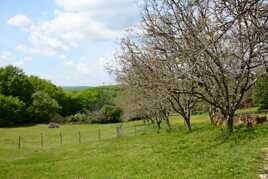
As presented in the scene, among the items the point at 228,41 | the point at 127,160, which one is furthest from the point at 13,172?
the point at 228,41

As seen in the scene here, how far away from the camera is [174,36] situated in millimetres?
19125

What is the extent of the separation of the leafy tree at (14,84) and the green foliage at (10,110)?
5.84 meters

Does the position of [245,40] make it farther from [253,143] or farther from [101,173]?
[101,173]

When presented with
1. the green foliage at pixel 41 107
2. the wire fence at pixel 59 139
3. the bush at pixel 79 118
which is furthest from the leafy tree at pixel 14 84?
the wire fence at pixel 59 139

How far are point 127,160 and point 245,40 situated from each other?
7.85 meters

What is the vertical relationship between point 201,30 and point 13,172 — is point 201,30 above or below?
above

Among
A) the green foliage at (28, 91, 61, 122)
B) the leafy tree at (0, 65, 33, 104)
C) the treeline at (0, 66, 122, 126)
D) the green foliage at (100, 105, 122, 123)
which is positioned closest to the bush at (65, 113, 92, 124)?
the treeline at (0, 66, 122, 126)

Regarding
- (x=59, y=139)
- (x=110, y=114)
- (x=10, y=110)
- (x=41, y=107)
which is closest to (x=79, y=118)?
(x=110, y=114)

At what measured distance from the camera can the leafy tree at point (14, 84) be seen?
94812 mm

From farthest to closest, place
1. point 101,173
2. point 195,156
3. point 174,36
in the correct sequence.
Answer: point 174,36 < point 195,156 < point 101,173

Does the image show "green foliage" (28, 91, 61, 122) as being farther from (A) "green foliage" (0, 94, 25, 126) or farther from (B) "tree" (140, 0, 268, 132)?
(B) "tree" (140, 0, 268, 132)

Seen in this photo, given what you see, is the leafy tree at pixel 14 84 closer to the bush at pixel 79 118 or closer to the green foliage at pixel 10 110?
the green foliage at pixel 10 110

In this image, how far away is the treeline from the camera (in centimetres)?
8788

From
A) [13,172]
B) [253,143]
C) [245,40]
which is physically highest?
[245,40]
